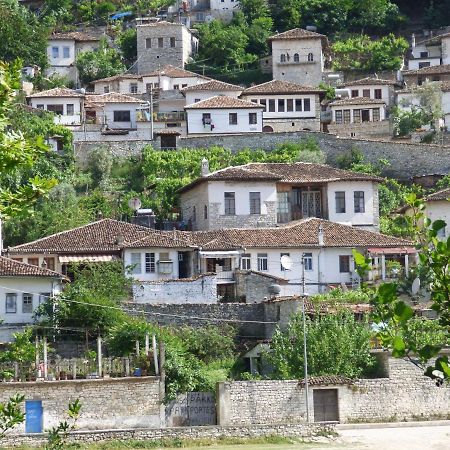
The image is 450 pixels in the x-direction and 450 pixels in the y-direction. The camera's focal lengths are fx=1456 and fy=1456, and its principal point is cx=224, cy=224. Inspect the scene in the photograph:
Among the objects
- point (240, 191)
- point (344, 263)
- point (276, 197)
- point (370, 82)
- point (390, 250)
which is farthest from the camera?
point (370, 82)

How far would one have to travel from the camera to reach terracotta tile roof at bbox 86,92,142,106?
75.3 meters

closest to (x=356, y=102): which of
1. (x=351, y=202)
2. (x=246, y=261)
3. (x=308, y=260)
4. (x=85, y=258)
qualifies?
(x=351, y=202)

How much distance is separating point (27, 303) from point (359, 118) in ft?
114

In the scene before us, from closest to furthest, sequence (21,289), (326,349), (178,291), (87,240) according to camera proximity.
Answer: (326,349), (21,289), (178,291), (87,240)

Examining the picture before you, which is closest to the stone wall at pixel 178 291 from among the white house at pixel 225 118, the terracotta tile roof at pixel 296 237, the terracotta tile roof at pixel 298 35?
the terracotta tile roof at pixel 296 237

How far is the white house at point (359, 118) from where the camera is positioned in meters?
76.0

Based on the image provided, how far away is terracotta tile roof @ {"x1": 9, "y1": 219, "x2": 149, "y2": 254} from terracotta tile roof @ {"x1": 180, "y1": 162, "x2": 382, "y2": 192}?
213 inches

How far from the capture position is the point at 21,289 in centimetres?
4622

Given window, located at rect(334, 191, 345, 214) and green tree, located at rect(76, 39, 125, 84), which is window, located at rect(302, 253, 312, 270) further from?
green tree, located at rect(76, 39, 125, 84)

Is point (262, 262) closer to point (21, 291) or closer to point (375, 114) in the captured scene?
point (21, 291)

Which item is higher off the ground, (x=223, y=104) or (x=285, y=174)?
(x=223, y=104)

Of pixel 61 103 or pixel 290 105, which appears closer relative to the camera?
pixel 290 105

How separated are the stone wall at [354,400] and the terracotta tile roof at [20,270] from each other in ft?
29.8

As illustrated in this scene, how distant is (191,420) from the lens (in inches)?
1581
